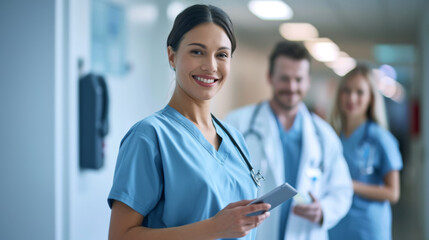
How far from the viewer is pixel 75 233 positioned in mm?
2311

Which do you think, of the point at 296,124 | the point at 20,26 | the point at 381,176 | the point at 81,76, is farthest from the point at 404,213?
the point at 20,26

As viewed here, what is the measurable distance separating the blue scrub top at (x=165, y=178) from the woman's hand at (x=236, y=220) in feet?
0.26

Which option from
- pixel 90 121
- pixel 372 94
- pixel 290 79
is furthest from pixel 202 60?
pixel 372 94

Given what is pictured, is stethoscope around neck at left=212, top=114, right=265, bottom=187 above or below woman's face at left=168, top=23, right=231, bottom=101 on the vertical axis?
below

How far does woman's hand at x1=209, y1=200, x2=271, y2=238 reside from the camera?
0.83 meters

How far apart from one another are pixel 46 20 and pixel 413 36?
618 centimetres

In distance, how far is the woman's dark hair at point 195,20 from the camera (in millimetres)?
976

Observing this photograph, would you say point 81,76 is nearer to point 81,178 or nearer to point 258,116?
point 81,178

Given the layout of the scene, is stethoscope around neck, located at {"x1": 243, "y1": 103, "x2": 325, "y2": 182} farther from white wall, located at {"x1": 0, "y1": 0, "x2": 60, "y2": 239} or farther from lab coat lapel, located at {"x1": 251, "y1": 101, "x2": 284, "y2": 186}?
white wall, located at {"x1": 0, "y1": 0, "x2": 60, "y2": 239}

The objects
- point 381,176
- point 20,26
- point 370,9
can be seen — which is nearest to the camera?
point 20,26

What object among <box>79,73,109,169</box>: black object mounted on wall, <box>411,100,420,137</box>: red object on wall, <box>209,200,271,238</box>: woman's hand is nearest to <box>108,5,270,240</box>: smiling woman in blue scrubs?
<box>209,200,271,238</box>: woman's hand

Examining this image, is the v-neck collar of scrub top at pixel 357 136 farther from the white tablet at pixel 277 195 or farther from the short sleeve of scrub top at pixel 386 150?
the white tablet at pixel 277 195

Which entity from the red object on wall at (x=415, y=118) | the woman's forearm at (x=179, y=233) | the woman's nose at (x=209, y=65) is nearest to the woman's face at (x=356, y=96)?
the woman's nose at (x=209, y=65)

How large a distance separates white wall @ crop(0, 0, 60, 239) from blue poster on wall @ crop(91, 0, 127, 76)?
510 millimetres
